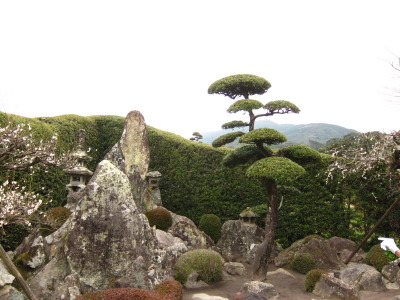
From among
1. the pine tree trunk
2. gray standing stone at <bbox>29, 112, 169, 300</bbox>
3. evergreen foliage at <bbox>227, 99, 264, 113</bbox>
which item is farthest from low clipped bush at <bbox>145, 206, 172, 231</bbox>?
evergreen foliage at <bbox>227, 99, 264, 113</bbox>

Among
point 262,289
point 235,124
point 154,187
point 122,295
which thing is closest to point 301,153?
point 235,124

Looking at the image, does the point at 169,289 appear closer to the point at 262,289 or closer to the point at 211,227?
the point at 262,289

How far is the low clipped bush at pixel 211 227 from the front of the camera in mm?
11531

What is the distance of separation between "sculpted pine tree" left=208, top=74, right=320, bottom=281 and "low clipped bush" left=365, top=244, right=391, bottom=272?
10.2 ft

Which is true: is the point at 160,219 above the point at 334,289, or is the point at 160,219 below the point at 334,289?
above

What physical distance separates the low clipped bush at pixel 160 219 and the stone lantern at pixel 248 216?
2.57 meters

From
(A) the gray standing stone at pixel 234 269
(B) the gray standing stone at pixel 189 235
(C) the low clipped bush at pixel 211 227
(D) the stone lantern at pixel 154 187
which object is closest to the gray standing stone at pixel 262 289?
(A) the gray standing stone at pixel 234 269

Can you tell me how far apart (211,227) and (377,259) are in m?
5.32

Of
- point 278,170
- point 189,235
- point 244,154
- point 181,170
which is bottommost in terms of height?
point 189,235

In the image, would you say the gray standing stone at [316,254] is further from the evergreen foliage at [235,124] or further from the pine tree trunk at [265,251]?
the evergreen foliage at [235,124]

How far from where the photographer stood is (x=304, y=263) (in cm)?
971

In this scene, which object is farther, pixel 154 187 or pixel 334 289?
pixel 154 187

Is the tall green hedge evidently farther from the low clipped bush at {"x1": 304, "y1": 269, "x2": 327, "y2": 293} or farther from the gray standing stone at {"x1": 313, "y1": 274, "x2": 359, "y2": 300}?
the gray standing stone at {"x1": 313, "y1": 274, "x2": 359, "y2": 300}

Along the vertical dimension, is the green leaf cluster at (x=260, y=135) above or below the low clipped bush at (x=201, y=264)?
above
